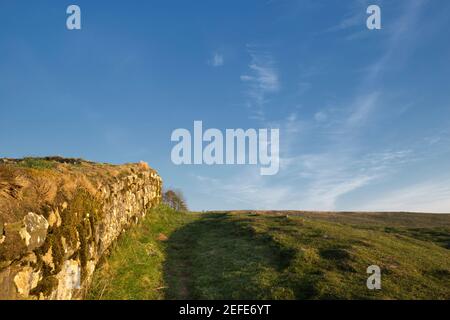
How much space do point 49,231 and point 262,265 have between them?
10052 millimetres

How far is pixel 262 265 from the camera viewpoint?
1720cm

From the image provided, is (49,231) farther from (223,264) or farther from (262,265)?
(262,265)

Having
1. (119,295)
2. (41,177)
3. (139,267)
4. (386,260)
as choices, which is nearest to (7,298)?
(41,177)

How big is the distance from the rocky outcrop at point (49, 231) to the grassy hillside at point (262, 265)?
1.32 metres

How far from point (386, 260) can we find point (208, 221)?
16639 millimetres

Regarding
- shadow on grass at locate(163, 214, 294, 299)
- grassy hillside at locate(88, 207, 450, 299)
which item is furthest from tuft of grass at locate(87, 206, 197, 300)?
shadow on grass at locate(163, 214, 294, 299)

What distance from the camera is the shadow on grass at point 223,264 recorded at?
14.5 meters

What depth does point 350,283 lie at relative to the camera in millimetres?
15016

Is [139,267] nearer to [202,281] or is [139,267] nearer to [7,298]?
[202,281]

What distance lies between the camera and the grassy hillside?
1409 centimetres

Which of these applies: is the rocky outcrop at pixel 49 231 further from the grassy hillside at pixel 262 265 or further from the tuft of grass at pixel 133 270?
the grassy hillside at pixel 262 265

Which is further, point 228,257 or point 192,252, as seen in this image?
point 192,252

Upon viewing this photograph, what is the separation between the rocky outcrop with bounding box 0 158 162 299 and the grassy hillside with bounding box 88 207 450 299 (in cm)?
132

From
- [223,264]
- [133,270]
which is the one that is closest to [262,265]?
[223,264]
